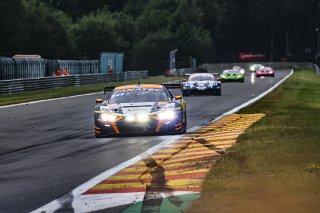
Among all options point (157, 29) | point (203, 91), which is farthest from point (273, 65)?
point (203, 91)

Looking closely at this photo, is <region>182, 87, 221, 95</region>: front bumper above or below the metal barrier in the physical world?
below

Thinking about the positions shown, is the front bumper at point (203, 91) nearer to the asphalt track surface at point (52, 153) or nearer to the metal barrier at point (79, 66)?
the asphalt track surface at point (52, 153)

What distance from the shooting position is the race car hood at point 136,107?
16134mm

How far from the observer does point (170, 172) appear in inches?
412

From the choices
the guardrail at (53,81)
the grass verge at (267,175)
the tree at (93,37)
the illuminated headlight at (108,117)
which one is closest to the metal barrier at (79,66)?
the guardrail at (53,81)

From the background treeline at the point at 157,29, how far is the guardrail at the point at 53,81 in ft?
80.3

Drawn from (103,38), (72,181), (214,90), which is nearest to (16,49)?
(103,38)

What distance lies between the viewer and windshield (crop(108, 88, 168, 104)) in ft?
55.6

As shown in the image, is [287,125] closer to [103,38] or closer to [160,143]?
[160,143]

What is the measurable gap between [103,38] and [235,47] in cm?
6217

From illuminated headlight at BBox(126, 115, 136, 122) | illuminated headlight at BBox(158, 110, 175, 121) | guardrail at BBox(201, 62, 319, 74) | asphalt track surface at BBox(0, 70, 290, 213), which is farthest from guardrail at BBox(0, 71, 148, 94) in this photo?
guardrail at BBox(201, 62, 319, 74)

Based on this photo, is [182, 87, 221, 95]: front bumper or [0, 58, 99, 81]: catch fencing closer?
[182, 87, 221, 95]: front bumper

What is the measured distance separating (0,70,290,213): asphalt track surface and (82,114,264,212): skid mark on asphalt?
504 millimetres

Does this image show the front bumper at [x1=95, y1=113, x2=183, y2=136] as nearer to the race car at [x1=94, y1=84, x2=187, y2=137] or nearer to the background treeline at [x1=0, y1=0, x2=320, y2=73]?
the race car at [x1=94, y1=84, x2=187, y2=137]
